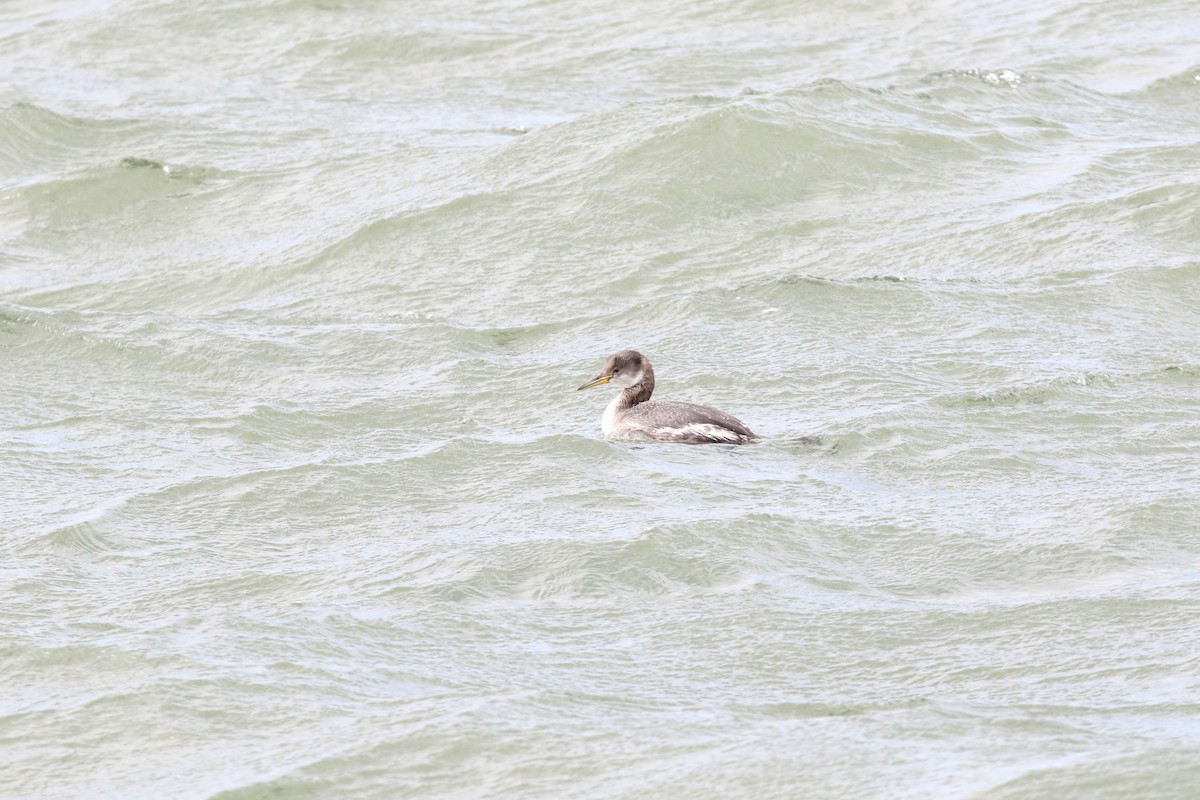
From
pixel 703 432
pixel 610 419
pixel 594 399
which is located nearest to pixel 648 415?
pixel 610 419

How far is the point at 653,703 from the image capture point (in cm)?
715

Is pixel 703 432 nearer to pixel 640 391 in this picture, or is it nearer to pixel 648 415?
pixel 648 415

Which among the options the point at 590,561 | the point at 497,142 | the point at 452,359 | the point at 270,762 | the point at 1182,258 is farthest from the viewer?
the point at 497,142

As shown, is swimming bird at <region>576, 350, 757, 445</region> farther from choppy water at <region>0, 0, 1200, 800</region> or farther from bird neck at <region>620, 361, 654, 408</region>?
A: choppy water at <region>0, 0, 1200, 800</region>

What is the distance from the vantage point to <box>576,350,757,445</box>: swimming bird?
1030cm

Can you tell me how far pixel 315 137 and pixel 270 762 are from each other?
33.5 ft

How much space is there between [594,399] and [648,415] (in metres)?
1.04

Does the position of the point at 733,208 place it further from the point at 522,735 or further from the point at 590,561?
the point at 522,735

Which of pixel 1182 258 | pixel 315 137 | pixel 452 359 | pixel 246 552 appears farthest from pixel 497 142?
pixel 246 552

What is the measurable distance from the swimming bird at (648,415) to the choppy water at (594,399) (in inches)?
5.4

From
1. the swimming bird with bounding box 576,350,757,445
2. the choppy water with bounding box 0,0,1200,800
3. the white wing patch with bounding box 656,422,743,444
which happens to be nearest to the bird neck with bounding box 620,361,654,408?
the swimming bird with bounding box 576,350,757,445

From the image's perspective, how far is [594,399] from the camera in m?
11.7

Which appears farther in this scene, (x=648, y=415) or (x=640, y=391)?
(x=640, y=391)

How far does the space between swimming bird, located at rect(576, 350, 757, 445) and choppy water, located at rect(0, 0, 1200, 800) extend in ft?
0.45
